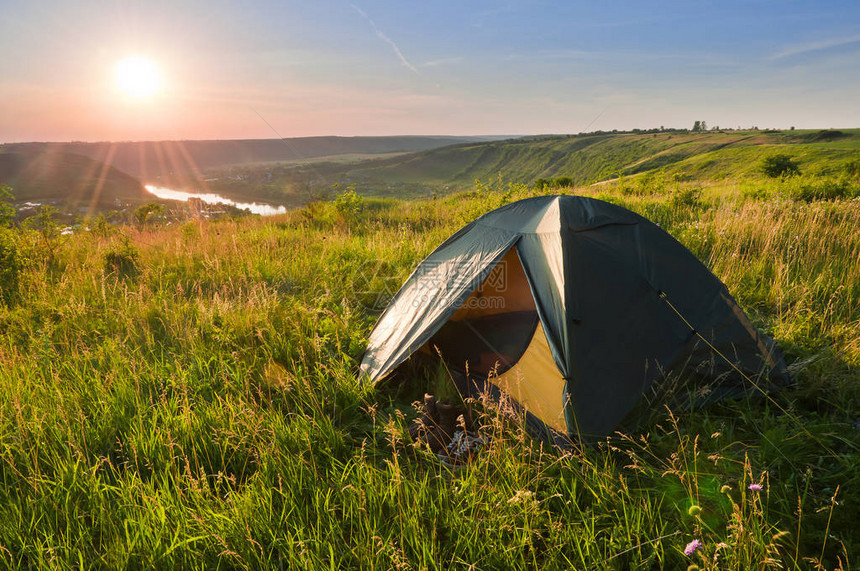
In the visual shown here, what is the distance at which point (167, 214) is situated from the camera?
35.2ft

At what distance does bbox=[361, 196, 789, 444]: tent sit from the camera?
120 inches

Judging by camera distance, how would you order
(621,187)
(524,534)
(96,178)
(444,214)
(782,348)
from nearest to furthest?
(524,534) → (782,348) → (444,214) → (621,187) → (96,178)

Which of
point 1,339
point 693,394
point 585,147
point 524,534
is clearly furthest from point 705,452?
point 585,147

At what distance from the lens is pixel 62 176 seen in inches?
2253

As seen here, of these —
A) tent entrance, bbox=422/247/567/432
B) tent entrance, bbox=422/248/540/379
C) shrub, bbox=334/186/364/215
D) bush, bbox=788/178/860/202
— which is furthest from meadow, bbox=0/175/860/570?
bush, bbox=788/178/860/202

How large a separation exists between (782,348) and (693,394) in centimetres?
176

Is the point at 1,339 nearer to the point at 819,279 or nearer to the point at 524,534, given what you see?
the point at 524,534

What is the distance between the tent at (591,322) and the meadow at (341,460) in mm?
282

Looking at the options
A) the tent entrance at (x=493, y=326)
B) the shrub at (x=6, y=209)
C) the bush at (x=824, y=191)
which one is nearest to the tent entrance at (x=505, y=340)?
the tent entrance at (x=493, y=326)

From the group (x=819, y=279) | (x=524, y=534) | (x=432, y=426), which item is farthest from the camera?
(x=819, y=279)

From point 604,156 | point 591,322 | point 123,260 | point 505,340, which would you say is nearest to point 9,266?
point 123,260

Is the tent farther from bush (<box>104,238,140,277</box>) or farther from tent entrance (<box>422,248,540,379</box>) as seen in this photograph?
bush (<box>104,238,140,277</box>)

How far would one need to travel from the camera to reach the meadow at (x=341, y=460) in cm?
206

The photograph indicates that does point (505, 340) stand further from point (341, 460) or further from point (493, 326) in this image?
point (341, 460)
